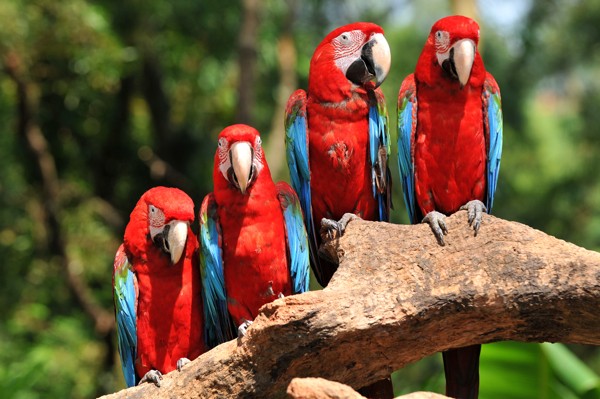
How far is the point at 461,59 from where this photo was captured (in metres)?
2.95

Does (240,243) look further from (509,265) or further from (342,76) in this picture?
(509,265)

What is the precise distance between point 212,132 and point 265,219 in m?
6.55

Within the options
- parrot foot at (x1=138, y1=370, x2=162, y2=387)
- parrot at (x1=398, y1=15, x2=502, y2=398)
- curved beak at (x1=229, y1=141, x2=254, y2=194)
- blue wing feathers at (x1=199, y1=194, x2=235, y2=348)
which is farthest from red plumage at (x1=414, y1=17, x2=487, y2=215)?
parrot foot at (x1=138, y1=370, x2=162, y2=387)

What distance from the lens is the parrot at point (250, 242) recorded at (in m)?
3.01

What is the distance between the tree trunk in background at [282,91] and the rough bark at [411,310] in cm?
538

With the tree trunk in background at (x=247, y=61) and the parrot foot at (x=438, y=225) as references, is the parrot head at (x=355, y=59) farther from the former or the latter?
the tree trunk in background at (x=247, y=61)

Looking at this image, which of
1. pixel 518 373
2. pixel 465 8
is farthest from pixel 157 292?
pixel 465 8

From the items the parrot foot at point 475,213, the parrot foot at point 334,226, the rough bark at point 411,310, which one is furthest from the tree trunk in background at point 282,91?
the rough bark at point 411,310

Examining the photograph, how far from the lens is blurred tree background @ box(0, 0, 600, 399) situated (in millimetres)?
7047

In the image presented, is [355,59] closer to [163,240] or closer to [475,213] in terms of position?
[475,213]

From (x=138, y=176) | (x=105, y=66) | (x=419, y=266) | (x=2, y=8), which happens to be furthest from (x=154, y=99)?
(x=419, y=266)

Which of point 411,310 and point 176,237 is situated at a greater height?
point 176,237

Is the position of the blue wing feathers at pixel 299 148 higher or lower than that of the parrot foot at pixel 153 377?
higher

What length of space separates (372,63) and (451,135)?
0.42 meters
